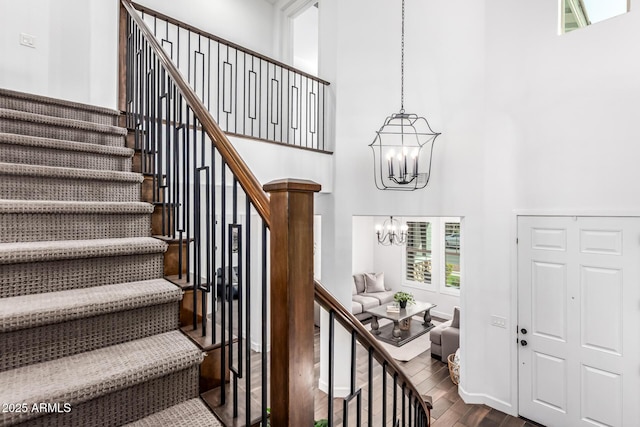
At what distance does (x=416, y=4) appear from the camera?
4035 millimetres

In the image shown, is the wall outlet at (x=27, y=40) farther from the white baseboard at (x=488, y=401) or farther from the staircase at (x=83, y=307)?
the white baseboard at (x=488, y=401)

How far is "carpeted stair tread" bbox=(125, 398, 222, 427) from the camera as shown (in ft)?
3.69

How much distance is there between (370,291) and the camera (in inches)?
326

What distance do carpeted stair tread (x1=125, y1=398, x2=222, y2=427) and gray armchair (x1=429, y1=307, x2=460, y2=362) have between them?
15.9ft

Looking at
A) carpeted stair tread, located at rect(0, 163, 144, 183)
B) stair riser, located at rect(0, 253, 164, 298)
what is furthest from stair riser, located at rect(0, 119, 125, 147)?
stair riser, located at rect(0, 253, 164, 298)

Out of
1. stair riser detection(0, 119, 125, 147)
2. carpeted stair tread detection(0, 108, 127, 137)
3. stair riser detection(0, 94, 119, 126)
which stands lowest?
stair riser detection(0, 119, 125, 147)

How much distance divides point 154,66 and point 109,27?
185cm

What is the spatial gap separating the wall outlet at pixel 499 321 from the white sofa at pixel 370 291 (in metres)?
3.83

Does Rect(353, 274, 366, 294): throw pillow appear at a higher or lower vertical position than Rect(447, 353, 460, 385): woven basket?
higher

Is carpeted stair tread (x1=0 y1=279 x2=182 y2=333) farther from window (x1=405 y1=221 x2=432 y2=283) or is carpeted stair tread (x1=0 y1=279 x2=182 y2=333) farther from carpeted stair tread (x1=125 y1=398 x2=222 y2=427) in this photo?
window (x1=405 y1=221 x2=432 y2=283)

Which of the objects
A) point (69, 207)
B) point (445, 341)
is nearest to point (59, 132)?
point (69, 207)

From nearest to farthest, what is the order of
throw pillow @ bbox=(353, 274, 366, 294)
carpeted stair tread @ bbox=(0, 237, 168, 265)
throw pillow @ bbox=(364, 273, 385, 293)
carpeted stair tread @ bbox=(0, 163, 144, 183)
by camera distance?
carpeted stair tread @ bbox=(0, 237, 168, 265) < carpeted stair tread @ bbox=(0, 163, 144, 183) < throw pillow @ bbox=(353, 274, 366, 294) < throw pillow @ bbox=(364, 273, 385, 293)

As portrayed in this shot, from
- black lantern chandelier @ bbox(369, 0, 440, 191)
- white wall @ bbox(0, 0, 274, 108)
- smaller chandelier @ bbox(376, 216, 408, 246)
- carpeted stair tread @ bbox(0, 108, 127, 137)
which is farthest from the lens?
smaller chandelier @ bbox(376, 216, 408, 246)

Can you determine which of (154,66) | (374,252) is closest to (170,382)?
(154,66)
